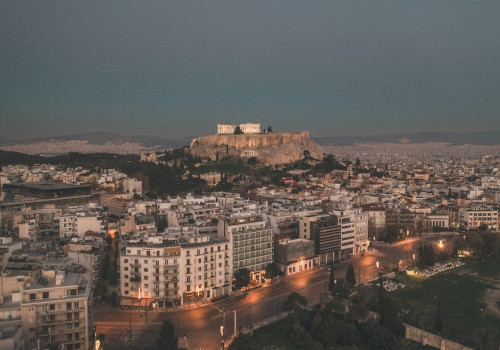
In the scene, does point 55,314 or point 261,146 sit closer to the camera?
point 55,314

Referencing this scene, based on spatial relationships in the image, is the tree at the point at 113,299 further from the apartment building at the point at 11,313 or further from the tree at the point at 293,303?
the tree at the point at 293,303

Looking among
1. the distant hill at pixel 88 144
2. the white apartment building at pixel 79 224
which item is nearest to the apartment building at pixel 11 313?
the white apartment building at pixel 79 224

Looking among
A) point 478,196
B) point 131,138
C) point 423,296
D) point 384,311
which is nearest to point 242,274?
point 384,311

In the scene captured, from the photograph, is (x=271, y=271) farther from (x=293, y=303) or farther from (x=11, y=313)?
(x=11, y=313)

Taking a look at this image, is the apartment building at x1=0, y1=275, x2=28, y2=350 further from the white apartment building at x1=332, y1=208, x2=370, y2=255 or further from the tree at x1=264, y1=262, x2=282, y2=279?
the white apartment building at x1=332, y1=208, x2=370, y2=255

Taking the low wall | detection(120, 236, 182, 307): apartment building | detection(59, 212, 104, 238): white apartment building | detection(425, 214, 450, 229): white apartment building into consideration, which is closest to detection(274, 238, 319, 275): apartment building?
detection(120, 236, 182, 307): apartment building

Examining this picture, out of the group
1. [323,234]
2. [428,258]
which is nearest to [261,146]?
[323,234]

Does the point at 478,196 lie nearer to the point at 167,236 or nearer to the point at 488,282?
the point at 488,282
